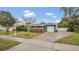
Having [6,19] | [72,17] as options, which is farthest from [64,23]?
[6,19]

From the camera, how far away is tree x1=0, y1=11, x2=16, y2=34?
4.56 meters

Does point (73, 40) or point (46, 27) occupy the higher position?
point (46, 27)

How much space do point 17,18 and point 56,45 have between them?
2.35ft

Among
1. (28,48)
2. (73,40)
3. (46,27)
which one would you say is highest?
(46,27)

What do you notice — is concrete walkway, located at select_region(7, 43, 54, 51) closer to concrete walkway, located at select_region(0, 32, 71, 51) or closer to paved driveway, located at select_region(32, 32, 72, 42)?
concrete walkway, located at select_region(0, 32, 71, 51)

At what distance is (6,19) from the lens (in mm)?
4586

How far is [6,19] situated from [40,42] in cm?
62

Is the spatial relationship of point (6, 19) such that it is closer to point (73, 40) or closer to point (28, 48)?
point (28, 48)

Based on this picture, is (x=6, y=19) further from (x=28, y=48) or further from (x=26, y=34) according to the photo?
(x=28, y=48)

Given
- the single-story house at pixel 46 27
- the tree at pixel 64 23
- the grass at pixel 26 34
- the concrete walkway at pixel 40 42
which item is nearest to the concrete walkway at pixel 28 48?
the concrete walkway at pixel 40 42

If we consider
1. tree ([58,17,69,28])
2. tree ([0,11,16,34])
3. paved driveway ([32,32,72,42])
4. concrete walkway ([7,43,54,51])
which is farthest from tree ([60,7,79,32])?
tree ([0,11,16,34])

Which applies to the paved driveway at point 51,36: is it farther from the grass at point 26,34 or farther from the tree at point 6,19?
the tree at point 6,19
